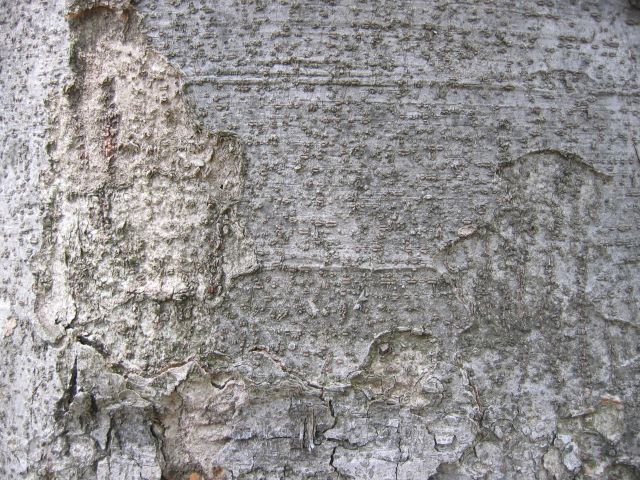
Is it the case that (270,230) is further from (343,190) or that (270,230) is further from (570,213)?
(570,213)

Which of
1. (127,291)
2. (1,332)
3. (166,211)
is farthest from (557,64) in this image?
(1,332)

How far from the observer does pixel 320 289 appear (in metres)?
0.86

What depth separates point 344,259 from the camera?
0.86 meters

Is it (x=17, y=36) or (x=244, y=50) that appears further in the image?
(x=17, y=36)

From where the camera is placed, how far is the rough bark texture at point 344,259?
862 mm

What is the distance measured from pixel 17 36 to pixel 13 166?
0.25 metres

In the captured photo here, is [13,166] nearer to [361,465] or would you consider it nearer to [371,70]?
[371,70]

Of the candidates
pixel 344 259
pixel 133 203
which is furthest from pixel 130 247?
pixel 344 259

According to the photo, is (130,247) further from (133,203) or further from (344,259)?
(344,259)

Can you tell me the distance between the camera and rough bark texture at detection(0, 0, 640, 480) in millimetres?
862

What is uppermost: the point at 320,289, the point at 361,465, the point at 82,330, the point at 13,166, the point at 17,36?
the point at 17,36

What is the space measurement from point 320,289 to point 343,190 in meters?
0.17

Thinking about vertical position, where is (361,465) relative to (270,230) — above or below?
below

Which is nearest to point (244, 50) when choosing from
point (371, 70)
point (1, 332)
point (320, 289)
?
point (371, 70)
